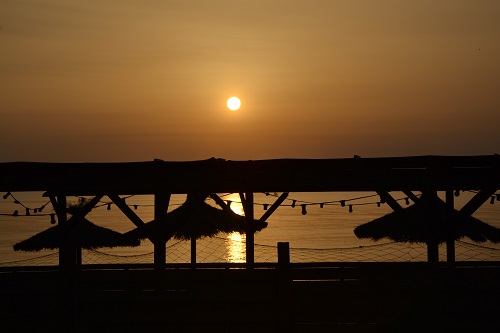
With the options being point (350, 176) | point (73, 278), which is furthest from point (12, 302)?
point (350, 176)

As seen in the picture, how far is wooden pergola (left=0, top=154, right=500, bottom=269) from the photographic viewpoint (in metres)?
10.3

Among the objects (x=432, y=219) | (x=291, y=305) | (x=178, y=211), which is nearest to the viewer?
(x=291, y=305)

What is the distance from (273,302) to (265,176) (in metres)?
3.31

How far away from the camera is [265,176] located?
34.7ft

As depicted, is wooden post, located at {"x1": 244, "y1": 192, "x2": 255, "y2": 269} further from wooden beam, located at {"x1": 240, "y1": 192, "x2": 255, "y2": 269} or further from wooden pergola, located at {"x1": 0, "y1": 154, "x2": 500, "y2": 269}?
wooden pergola, located at {"x1": 0, "y1": 154, "x2": 500, "y2": 269}

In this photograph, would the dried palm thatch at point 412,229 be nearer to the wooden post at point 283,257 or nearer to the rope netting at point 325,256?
the wooden post at point 283,257

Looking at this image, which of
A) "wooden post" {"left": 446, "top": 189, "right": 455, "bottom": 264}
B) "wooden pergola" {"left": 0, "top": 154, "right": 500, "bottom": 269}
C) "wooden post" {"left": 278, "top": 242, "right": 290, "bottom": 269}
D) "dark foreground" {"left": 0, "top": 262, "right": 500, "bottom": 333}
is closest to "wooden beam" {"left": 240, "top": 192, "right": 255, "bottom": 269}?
"wooden pergola" {"left": 0, "top": 154, "right": 500, "bottom": 269}

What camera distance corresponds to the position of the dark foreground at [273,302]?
24.7ft

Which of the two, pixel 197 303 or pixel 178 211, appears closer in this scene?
pixel 197 303

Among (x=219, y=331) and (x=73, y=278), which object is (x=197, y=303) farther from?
(x=73, y=278)

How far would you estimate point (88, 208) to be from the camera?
1094 cm

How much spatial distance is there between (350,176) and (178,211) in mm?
8066

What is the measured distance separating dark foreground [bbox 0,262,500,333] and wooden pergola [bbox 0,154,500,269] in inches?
113

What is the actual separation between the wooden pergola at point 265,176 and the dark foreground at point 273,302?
2866mm
